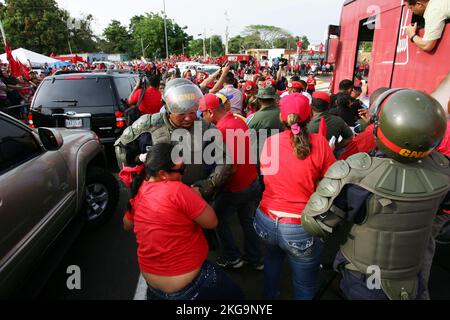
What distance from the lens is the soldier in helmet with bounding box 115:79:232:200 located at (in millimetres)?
2414

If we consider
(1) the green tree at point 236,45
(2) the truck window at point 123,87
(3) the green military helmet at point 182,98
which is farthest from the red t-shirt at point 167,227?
(1) the green tree at point 236,45

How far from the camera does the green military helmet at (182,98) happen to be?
2400mm

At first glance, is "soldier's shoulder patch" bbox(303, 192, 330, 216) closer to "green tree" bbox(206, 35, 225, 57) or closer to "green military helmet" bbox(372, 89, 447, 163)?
"green military helmet" bbox(372, 89, 447, 163)

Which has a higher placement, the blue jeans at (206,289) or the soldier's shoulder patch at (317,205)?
the soldier's shoulder patch at (317,205)

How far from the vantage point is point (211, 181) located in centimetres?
244

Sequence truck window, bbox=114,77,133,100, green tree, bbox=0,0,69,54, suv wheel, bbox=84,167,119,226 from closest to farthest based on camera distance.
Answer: suv wheel, bbox=84,167,119,226
truck window, bbox=114,77,133,100
green tree, bbox=0,0,69,54

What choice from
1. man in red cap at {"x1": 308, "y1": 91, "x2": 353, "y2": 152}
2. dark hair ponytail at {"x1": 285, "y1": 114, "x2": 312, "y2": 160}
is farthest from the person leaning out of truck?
dark hair ponytail at {"x1": 285, "y1": 114, "x2": 312, "y2": 160}

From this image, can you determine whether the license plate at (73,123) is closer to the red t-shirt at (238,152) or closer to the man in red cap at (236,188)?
the man in red cap at (236,188)

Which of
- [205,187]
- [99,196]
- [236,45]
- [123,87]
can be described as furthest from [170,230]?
[236,45]

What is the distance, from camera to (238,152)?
2.79 metres

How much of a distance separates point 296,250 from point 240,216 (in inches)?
45.3

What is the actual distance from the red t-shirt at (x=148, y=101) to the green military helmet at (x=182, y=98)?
3491 mm

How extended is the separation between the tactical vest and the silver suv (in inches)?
79.3

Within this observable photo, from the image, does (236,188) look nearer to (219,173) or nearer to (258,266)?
(219,173)
